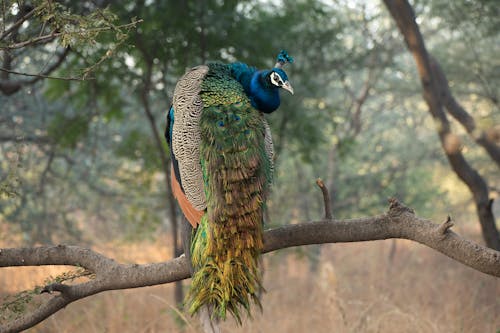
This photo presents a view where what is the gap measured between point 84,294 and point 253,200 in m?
0.96

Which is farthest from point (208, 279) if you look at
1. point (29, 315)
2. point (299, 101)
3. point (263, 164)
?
point (299, 101)

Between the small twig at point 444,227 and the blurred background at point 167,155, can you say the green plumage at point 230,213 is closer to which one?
the blurred background at point 167,155

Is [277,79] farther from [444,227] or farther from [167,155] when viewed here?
[167,155]

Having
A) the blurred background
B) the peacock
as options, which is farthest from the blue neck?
the blurred background

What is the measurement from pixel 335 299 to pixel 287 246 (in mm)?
1781

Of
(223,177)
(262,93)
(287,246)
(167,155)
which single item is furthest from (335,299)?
(167,155)

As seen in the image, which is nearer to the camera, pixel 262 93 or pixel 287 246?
pixel 287 246

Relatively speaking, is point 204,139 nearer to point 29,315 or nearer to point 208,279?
point 208,279

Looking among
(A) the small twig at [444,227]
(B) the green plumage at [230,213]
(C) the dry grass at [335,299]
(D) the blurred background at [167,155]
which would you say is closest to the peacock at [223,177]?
(B) the green plumage at [230,213]

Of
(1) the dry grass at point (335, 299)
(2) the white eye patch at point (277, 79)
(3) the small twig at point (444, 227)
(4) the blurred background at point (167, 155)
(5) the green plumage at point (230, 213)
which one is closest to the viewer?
(3) the small twig at point (444, 227)

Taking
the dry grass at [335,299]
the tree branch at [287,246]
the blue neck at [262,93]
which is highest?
the blue neck at [262,93]

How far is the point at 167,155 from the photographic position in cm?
646

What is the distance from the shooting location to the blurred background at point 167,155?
4.40 metres

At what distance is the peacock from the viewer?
2516mm
